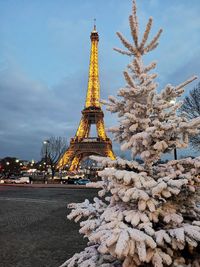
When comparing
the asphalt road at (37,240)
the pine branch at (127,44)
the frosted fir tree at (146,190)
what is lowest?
the asphalt road at (37,240)

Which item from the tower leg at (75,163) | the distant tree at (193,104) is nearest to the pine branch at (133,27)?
the distant tree at (193,104)

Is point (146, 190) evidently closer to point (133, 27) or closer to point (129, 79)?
point (129, 79)

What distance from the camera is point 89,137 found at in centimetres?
5559

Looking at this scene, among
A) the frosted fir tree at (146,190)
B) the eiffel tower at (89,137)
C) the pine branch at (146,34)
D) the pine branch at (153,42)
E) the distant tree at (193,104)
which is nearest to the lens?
the frosted fir tree at (146,190)

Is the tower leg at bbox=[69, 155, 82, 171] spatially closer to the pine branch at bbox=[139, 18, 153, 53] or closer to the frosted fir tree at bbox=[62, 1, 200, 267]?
the frosted fir tree at bbox=[62, 1, 200, 267]

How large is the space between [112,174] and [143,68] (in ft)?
5.20

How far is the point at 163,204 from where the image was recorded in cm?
307

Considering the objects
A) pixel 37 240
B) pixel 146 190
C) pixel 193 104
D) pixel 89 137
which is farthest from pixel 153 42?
pixel 89 137

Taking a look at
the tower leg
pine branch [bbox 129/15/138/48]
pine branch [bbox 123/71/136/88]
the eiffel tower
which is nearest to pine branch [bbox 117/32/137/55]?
pine branch [bbox 129/15/138/48]

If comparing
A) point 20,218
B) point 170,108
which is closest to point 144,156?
point 170,108

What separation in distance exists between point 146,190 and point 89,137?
5277 centimetres

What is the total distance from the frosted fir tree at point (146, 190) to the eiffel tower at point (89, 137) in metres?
48.3

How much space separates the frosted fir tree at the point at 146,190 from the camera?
2605mm

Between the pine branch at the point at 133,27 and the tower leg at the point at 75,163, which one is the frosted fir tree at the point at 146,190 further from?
the tower leg at the point at 75,163
